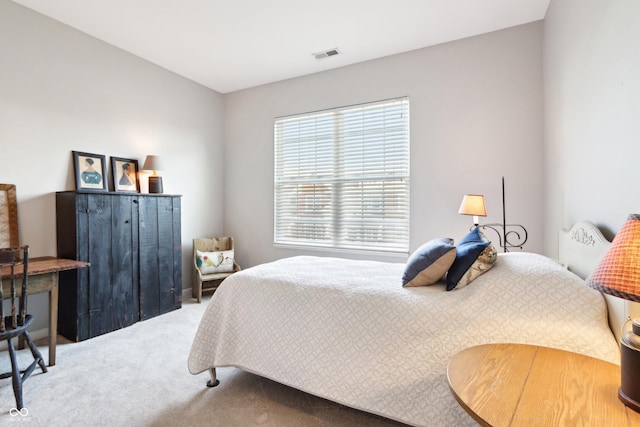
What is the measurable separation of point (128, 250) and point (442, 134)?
3.49m

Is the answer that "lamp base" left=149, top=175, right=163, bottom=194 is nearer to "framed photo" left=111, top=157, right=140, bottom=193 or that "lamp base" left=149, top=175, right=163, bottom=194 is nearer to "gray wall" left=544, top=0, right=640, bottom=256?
"framed photo" left=111, top=157, right=140, bottom=193

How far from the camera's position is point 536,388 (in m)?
0.92

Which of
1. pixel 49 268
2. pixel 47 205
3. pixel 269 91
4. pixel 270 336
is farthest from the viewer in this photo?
pixel 269 91

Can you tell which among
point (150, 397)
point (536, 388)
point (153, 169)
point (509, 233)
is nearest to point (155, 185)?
point (153, 169)

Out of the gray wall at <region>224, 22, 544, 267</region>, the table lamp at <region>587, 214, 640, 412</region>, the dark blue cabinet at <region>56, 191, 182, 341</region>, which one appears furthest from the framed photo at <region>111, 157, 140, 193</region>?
the table lamp at <region>587, 214, 640, 412</region>

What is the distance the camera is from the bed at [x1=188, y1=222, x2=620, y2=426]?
4.54 ft

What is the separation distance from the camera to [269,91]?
4316mm

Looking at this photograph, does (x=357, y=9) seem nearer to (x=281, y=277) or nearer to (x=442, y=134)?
(x=442, y=134)

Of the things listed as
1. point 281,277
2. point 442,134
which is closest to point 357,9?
point 442,134

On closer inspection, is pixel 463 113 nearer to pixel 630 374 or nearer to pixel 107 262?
pixel 630 374

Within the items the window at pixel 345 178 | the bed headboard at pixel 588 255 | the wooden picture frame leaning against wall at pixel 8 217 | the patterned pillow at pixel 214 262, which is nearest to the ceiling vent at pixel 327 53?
the window at pixel 345 178

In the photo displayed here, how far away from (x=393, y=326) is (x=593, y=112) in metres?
1.58

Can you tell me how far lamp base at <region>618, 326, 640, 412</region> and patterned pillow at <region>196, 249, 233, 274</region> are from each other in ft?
12.4

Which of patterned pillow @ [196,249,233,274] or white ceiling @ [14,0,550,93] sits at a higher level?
white ceiling @ [14,0,550,93]
